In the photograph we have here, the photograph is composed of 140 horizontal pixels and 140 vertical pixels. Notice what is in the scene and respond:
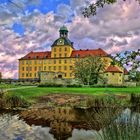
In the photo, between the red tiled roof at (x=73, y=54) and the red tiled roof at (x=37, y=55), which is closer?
the red tiled roof at (x=73, y=54)

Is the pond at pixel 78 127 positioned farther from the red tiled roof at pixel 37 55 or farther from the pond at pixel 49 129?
the red tiled roof at pixel 37 55

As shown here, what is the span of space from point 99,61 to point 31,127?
61.2 m

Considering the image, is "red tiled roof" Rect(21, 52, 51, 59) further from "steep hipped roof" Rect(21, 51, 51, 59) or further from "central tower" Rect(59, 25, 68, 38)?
"central tower" Rect(59, 25, 68, 38)

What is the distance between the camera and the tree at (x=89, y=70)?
72375mm

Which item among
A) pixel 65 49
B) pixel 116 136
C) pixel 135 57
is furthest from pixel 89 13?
pixel 65 49

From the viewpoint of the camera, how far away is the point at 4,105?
90.2ft

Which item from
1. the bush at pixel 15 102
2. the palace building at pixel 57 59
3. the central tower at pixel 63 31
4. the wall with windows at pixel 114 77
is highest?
the central tower at pixel 63 31

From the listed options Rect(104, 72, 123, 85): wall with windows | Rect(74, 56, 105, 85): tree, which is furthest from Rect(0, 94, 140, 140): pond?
Rect(104, 72, 123, 85): wall with windows

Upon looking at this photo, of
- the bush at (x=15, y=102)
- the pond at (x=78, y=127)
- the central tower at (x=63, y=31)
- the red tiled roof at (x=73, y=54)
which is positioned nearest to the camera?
the pond at (x=78, y=127)

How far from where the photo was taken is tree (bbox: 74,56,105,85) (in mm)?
72375

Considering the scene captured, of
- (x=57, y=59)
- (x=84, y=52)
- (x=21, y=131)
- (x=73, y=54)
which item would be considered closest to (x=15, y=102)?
(x=21, y=131)

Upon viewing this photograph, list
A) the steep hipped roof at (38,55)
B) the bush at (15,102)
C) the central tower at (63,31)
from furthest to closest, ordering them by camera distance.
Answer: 1. the steep hipped roof at (38,55)
2. the central tower at (63,31)
3. the bush at (15,102)

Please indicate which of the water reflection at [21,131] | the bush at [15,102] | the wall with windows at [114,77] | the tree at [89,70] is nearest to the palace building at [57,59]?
the wall with windows at [114,77]

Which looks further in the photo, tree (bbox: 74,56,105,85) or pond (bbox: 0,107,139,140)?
tree (bbox: 74,56,105,85)
